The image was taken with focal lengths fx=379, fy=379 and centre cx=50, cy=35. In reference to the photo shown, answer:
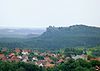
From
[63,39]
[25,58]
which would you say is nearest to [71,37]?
[63,39]

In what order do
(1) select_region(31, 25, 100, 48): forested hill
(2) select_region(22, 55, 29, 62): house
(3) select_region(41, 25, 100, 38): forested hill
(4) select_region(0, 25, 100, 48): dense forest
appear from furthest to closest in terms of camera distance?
1. (3) select_region(41, 25, 100, 38): forested hill
2. (1) select_region(31, 25, 100, 48): forested hill
3. (4) select_region(0, 25, 100, 48): dense forest
4. (2) select_region(22, 55, 29, 62): house

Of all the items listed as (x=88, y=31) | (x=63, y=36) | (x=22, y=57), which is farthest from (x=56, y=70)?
(x=88, y=31)

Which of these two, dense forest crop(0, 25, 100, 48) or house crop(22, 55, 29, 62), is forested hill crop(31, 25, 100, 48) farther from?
house crop(22, 55, 29, 62)

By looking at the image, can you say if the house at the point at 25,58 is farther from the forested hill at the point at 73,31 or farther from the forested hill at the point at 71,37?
the forested hill at the point at 73,31

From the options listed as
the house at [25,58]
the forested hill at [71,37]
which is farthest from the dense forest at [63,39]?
the house at [25,58]

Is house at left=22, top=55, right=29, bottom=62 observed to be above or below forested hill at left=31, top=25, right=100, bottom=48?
above

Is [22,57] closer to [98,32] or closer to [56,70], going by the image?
[56,70]

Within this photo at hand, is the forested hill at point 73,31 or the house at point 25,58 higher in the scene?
the house at point 25,58

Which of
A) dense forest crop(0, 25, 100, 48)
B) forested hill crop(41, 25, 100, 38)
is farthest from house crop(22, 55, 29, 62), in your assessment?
forested hill crop(41, 25, 100, 38)

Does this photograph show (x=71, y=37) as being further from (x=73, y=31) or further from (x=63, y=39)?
(x=73, y=31)
